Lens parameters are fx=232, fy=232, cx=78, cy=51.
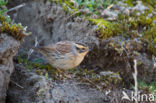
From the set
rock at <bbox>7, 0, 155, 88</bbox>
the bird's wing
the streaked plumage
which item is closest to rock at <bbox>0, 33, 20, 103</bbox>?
the streaked plumage

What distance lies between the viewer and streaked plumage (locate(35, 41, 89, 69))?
16.6 feet

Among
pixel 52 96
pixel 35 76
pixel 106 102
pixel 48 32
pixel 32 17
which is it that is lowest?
pixel 106 102

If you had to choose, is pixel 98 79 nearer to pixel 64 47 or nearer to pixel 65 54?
pixel 65 54

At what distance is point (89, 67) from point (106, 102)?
4.47ft

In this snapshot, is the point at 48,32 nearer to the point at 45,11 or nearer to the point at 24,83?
the point at 45,11

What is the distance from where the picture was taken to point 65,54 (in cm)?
514

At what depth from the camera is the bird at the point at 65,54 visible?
5062mm

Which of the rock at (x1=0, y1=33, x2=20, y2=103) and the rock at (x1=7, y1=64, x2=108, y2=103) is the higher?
the rock at (x1=0, y1=33, x2=20, y2=103)

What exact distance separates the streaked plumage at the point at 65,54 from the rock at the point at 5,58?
89 cm

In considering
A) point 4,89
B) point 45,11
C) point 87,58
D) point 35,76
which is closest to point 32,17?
point 45,11

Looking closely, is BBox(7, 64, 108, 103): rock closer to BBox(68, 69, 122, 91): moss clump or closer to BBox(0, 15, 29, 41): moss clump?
BBox(68, 69, 122, 91): moss clump

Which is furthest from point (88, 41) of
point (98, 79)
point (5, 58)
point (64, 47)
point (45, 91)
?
point (5, 58)

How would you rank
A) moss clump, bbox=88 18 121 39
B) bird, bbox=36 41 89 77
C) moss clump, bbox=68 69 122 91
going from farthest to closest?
moss clump, bbox=88 18 121 39 → moss clump, bbox=68 69 122 91 → bird, bbox=36 41 89 77

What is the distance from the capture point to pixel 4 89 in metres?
4.21
